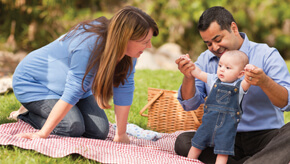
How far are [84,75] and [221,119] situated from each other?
1.10 meters

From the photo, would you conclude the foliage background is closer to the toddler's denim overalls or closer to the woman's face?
the woman's face

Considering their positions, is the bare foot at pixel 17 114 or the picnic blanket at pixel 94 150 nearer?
the picnic blanket at pixel 94 150

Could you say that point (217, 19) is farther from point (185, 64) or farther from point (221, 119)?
point (221, 119)

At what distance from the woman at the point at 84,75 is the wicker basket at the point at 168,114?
0.73 m

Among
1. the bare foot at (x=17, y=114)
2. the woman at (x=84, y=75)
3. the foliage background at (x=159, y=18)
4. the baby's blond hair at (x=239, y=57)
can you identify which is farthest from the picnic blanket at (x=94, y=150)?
the foliage background at (x=159, y=18)

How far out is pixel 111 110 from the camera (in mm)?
4777

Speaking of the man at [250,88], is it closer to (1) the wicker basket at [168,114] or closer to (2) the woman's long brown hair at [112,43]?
(2) the woman's long brown hair at [112,43]

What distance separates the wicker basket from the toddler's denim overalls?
1.12 metres

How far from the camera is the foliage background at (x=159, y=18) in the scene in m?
10.7

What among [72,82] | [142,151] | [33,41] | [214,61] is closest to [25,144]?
[72,82]

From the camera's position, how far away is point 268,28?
13758 mm

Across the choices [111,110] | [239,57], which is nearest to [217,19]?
[239,57]

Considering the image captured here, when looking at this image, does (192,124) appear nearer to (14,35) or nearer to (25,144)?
(25,144)

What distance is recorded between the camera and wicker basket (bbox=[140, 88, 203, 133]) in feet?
12.8
